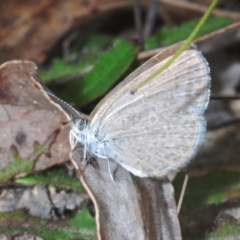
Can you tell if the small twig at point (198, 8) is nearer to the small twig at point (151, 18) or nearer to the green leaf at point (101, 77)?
the small twig at point (151, 18)

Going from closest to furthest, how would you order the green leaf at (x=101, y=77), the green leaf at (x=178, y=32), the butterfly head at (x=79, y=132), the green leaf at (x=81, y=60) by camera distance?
1. the butterfly head at (x=79, y=132)
2. the green leaf at (x=101, y=77)
3. the green leaf at (x=81, y=60)
4. the green leaf at (x=178, y=32)

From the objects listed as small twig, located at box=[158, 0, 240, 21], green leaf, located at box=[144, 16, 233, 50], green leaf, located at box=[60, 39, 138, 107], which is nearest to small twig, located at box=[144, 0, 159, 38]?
small twig, located at box=[158, 0, 240, 21]

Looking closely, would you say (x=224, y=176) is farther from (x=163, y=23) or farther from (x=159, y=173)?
(x=163, y=23)

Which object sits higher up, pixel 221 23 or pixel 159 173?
pixel 159 173

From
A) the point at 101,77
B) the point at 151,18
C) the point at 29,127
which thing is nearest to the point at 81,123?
the point at 29,127

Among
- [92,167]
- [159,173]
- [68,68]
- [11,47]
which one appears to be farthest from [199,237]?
[11,47]

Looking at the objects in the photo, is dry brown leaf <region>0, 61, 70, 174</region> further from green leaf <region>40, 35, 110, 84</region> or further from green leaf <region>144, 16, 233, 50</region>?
green leaf <region>144, 16, 233, 50</region>

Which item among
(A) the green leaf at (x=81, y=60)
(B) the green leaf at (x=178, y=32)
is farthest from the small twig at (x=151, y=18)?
(B) the green leaf at (x=178, y=32)
